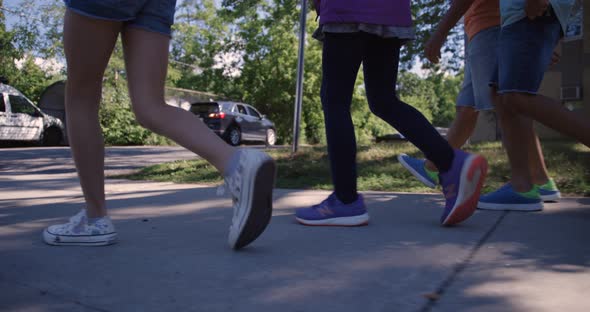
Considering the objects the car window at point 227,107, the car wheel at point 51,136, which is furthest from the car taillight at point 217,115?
the car wheel at point 51,136

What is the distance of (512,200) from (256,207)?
1.76 meters

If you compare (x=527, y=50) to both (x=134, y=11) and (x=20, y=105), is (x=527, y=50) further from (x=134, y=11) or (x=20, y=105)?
(x=20, y=105)

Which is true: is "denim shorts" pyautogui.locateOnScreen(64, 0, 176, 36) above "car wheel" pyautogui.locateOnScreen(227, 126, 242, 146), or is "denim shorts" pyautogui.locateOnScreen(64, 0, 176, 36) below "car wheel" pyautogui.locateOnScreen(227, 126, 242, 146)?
above

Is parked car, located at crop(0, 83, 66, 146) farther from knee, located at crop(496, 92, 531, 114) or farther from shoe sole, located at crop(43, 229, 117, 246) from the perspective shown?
knee, located at crop(496, 92, 531, 114)

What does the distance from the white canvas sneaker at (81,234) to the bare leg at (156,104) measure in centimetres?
49

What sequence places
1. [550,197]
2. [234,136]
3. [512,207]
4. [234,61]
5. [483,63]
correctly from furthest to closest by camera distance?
[234,61] < [234,136] < [550,197] < [483,63] < [512,207]

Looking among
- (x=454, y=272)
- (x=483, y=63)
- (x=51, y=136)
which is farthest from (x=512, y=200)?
(x=51, y=136)

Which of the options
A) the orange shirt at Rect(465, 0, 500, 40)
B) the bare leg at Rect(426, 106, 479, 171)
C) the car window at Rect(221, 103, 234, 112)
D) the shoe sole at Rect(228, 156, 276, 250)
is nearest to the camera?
the shoe sole at Rect(228, 156, 276, 250)

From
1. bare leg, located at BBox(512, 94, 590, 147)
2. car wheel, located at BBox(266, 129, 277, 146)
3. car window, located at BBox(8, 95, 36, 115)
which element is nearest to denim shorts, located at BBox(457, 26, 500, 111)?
bare leg, located at BBox(512, 94, 590, 147)

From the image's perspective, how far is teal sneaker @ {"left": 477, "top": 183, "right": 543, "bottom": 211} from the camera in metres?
2.97

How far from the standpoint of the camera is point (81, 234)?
2191mm

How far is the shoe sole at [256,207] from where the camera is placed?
1.95 metres

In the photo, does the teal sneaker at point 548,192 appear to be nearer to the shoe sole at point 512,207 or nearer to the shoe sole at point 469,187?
the shoe sole at point 512,207

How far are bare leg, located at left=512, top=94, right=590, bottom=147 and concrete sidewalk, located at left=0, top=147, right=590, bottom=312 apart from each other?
1.49ft
